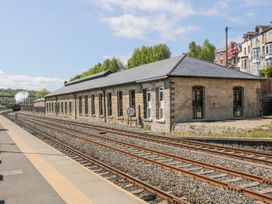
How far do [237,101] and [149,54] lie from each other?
175 ft

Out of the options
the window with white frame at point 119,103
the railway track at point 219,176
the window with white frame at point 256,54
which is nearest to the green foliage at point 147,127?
the window with white frame at point 119,103

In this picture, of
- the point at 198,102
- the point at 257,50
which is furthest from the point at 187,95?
the point at 257,50

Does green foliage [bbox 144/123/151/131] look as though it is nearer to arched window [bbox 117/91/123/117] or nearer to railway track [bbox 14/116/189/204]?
arched window [bbox 117/91/123/117]

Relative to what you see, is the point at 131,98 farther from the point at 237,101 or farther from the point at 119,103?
the point at 237,101

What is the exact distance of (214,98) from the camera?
24.7 metres

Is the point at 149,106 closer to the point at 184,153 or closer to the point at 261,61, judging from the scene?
the point at 184,153

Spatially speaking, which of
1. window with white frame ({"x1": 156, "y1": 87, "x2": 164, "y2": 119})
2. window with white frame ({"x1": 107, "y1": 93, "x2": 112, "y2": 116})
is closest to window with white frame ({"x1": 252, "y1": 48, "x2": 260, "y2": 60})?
window with white frame ({"x1": 107, "y1": 93, "x2": 112, "y2": 116})

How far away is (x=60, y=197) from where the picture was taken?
7.72 meters

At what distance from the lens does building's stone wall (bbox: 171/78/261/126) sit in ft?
75.9

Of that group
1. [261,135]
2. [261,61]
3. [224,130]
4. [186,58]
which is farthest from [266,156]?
[261,61]

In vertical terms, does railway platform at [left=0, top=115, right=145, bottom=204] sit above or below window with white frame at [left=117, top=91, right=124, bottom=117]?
below

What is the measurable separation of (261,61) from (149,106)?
145ft

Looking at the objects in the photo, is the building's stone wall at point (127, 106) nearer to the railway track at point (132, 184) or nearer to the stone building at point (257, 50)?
the railway track at point (132, 184)

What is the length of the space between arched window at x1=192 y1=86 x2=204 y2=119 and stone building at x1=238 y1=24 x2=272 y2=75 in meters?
39.5
